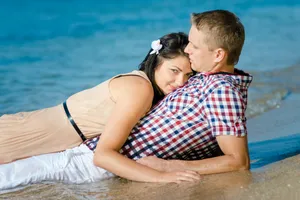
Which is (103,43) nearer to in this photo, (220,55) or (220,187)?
(220,55)

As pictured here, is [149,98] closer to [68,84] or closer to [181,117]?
[181,117]

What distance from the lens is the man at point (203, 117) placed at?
4.08 m

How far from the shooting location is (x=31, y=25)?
15398 millimetres

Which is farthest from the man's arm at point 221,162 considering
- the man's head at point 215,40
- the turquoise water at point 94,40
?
the turquoise water at point 94,40

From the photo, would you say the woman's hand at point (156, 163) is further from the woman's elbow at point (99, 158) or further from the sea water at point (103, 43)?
the sea water at point (103, 43)

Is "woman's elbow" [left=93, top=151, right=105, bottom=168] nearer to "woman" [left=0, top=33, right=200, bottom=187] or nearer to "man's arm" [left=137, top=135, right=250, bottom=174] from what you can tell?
"woman" [left=0, top=33, right=200, bottom=187]

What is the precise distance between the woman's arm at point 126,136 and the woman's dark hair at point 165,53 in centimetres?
23

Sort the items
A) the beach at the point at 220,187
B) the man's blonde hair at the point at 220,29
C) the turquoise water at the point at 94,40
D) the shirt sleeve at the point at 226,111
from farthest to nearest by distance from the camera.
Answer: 1. the turquoise water at the point at 94,40
2. the man's blonde hair at the point at 220,29
3. the shirt sleeve at the point at 226,111
4. the beach at the point at 220,187

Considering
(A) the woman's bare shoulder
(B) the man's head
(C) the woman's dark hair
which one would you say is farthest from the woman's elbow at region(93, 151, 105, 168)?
(B) the man's head

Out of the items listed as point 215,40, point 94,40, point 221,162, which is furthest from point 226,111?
point 94,40

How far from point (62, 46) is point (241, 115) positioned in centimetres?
899

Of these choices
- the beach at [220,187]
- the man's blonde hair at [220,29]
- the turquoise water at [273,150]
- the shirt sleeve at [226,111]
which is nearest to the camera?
the beach at [220,187]

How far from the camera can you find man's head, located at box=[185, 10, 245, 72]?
4.18 meters

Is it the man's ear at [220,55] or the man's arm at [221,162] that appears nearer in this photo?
the man's arm at [221,162]
